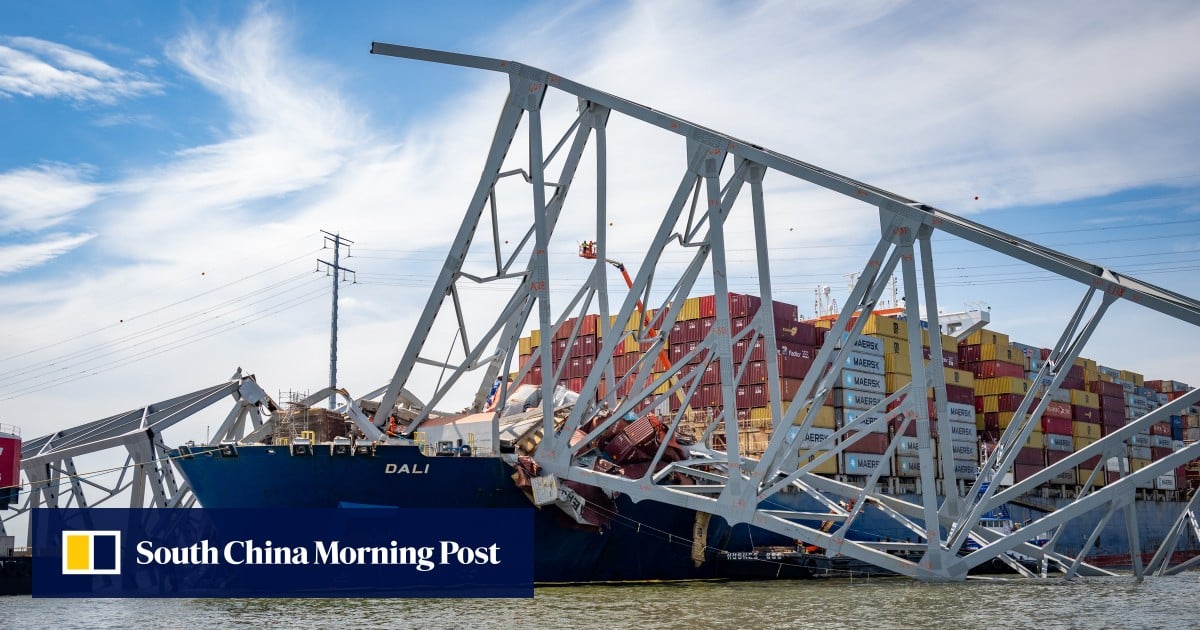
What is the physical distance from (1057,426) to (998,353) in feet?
21.0

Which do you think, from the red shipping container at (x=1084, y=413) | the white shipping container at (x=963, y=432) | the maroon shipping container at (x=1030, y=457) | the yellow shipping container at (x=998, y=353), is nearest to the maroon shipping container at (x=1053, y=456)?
the maroon shipping container at (x=1030, y=457)

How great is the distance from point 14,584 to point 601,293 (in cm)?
2545

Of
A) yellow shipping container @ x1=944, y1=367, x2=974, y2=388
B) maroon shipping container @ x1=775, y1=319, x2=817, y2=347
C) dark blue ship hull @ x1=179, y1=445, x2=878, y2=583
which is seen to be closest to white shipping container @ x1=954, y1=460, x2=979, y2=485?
yellow shipping container @ x1=944, y1=367, x2=974, y2=388

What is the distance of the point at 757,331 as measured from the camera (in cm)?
3697

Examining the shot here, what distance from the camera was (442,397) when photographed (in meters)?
40.9

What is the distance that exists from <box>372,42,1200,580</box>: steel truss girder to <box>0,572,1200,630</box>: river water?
1.45 meters

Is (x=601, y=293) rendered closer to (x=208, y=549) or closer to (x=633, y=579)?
(x=633, y=579)

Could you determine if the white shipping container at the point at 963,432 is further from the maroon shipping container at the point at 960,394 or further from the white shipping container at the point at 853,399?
the white shipping container at the point at 853,399

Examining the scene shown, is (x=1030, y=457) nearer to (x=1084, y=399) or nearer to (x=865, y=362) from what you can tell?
(x=1084, y=399)

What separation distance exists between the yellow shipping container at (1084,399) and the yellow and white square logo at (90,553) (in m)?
64.2

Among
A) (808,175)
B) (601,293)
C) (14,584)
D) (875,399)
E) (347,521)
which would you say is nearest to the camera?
(808,175)

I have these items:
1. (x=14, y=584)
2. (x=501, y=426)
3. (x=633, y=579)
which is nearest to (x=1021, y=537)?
(x=633, y=579)

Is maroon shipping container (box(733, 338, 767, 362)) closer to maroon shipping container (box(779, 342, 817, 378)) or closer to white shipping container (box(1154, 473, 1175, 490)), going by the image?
maroon shipping container (box(779, 342, 817, 378))

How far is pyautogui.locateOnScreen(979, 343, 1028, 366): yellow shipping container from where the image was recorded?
76.3 m
